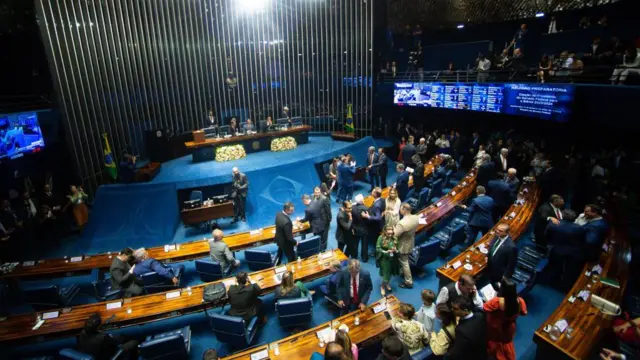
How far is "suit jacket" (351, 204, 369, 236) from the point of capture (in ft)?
21.8

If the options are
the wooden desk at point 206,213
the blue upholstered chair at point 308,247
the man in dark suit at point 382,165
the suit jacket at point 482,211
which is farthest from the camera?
the man in dark suit at point 382,165

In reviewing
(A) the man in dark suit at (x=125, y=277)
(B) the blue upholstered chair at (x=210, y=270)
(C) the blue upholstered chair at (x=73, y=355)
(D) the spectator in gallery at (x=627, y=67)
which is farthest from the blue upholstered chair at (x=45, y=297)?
(D) the spectator in gallery at (x=627, y=67)

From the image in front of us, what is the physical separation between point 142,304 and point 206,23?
12.7 m

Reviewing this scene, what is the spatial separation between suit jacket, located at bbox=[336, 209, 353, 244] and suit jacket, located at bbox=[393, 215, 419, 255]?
1.05 metres

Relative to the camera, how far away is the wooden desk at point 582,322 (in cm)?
382

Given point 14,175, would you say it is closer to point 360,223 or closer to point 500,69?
point 360,223

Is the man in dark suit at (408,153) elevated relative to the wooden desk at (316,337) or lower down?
elevated

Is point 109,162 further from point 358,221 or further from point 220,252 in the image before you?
point 358,221

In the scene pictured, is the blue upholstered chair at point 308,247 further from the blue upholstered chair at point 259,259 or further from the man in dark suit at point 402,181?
the man in dark suit at point 402,181

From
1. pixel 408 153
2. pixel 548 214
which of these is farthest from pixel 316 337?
pixel 408 153

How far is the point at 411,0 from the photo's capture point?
16.3 metres

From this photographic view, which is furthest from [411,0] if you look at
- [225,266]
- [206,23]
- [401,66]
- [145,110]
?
[225,266]

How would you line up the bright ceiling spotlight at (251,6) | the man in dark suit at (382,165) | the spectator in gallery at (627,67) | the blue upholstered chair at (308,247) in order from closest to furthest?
the blue upholstered chair at (308,247) → the spectator in gallery at (627,67) → the man in dark suit at (382,165) → the bright ceiling spotlight at (251,6)

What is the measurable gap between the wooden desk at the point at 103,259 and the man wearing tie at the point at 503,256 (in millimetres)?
4172
